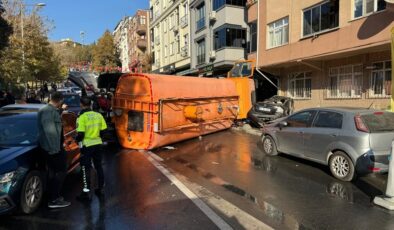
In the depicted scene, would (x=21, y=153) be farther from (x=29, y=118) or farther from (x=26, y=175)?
(x=29, y=118)

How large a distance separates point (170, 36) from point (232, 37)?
19.5 m

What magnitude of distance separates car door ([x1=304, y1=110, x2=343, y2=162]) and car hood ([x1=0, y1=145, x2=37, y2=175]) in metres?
5.99

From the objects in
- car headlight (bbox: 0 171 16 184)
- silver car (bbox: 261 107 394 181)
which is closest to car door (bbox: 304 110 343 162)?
silver car (bbox: 261 107 394 181)

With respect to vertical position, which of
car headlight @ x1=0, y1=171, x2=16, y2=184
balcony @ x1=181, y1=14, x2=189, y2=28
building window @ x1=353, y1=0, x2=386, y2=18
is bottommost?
car headlight @ x1=0, y1=171, x2=16, y2=184

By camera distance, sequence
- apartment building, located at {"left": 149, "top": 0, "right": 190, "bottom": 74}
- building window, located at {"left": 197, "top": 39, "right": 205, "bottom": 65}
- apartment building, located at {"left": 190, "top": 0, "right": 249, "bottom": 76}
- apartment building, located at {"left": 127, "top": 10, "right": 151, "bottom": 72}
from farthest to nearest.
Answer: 1. apartment building, located at {"left": 127, "top": 10, "right": 151, "bottom": 72}
2. apartment building, located at {"left": 149, "top": 0, "right": 190, "bottom": 74}
3. building window, located at {"left": 197, "top": 39, "right": 205, "bottom": 65}
4. apartment building, located at {"left": 190, "top": 0, "right": 249, "bottom": 76}

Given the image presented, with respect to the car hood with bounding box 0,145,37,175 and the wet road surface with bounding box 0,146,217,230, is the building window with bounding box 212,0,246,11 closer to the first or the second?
the wet road surface with bounding box 0,146,217,230

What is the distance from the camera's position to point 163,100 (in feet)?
37.9

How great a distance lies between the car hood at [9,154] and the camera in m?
5.16

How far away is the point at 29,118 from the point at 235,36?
23.6 meters

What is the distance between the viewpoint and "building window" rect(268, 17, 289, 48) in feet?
65.3

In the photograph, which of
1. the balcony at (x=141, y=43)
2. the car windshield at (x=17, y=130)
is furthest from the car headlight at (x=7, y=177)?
the balcony at (x=141, y=43)

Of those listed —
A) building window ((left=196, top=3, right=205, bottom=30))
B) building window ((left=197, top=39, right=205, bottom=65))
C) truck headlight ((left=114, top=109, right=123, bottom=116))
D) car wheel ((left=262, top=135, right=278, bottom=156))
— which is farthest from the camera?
building window ((left=197, top=39, right=205, bottom=65))

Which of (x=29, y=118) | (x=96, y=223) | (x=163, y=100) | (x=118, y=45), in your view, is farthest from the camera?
(x=118, y=45)

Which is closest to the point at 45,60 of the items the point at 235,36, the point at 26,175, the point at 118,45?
the point at 235,36
